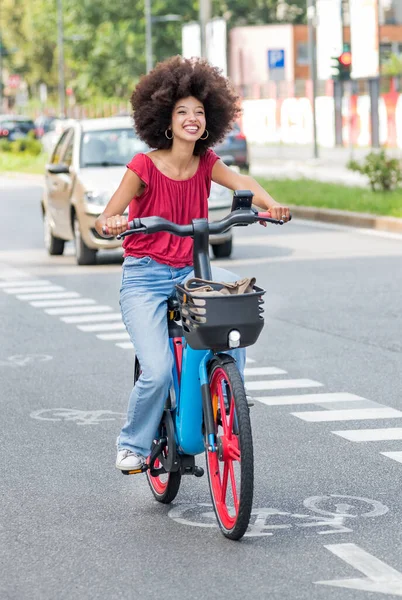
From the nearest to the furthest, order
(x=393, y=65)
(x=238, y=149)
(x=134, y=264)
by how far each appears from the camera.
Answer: (x=134, y=264)
(x=238, y=149)
(x=393, y=65)

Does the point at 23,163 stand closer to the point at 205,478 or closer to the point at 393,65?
the point at 393,65

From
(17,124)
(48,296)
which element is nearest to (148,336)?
(48,296)

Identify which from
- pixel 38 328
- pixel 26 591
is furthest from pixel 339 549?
pixel 38 328

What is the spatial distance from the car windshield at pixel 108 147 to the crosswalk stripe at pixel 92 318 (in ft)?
17.3

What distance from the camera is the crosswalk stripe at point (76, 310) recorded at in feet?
43.8

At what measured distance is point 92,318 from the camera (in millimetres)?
12906

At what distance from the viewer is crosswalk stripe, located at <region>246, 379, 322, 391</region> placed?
9.40 m

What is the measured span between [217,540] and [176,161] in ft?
4.86

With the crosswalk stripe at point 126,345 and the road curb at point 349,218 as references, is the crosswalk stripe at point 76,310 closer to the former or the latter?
the crosswalk stripe at point 126,345

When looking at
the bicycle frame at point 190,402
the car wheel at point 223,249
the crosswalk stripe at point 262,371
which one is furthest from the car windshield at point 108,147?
the bicycle frame at point 190,402

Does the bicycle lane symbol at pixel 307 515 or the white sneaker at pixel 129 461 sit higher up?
the white sneaker at pixel 129 461

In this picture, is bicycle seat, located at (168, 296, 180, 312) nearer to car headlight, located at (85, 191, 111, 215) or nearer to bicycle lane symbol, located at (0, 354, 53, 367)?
bicycle lane symbol, located at (0, 354, 53, 367)

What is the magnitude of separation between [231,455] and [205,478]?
4.20ft

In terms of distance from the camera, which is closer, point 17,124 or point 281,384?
point 281,384
